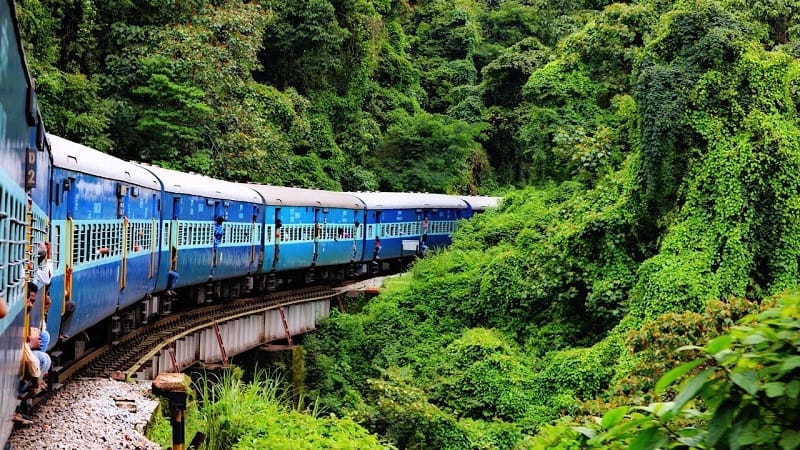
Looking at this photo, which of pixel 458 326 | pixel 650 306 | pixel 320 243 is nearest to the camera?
pixel 650 306

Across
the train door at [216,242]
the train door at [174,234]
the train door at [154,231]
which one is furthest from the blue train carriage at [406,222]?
the train door at [154,231]

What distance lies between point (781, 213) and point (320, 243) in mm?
13518

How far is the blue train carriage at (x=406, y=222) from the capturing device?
29891mm

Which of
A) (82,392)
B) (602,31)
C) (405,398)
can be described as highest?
(602,31)

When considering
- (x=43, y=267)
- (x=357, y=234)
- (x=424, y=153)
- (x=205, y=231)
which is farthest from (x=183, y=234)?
(x=424, y=153)

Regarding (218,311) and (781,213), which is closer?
(781,213)

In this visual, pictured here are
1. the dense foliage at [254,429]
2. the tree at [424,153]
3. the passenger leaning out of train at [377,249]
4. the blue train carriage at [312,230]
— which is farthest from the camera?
the tree at [424,153]

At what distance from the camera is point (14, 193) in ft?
16.5

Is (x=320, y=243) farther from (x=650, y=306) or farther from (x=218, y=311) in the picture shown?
(x=650, y=306)

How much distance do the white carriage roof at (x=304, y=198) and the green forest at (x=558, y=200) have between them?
3.39 meters

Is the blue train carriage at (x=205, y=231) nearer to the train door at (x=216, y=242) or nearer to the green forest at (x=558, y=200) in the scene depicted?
the train door at (x=216, y=242)

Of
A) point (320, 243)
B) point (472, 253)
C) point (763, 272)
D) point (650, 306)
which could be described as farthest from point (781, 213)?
point (320, 243)

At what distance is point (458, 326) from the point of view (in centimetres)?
2188

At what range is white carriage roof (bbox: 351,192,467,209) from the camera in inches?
1174
